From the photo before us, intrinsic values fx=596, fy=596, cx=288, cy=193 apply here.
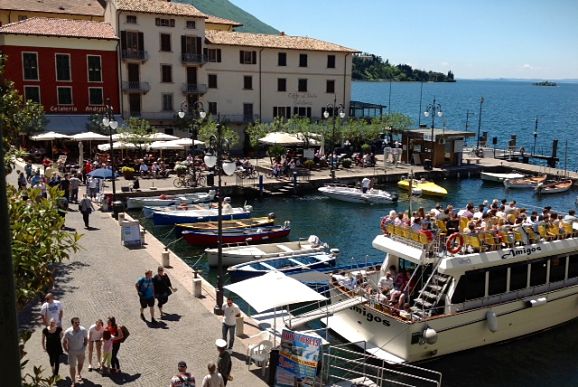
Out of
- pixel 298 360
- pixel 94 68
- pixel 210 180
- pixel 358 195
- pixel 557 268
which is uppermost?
pixel 94 68

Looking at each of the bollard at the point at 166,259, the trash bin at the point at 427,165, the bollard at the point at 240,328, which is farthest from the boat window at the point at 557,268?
the trash bin at the point at 427,165

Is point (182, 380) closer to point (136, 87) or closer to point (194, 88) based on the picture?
point (136, 87)

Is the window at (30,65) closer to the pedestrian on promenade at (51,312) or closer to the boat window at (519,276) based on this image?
the pedestrian on promenade at (51,312)

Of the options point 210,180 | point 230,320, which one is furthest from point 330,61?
point 230,320

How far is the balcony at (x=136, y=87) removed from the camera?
5269 cm

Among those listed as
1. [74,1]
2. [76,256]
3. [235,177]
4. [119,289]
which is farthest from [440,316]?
[74,1]

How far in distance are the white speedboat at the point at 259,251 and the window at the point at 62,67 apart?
A: 99.2 ft

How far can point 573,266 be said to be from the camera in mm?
21312

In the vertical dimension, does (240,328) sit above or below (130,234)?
below

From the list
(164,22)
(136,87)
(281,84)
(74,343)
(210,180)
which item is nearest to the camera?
(74,343)

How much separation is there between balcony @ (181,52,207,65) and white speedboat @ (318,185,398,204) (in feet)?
68.4

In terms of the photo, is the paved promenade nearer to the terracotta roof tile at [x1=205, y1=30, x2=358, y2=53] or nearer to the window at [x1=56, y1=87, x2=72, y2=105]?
the window at [x1=56, y1=87, x2=72, y2=105]

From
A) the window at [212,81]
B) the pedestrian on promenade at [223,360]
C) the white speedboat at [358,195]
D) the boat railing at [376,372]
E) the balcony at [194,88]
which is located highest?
the window at [212,81]

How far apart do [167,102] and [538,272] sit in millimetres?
41750
